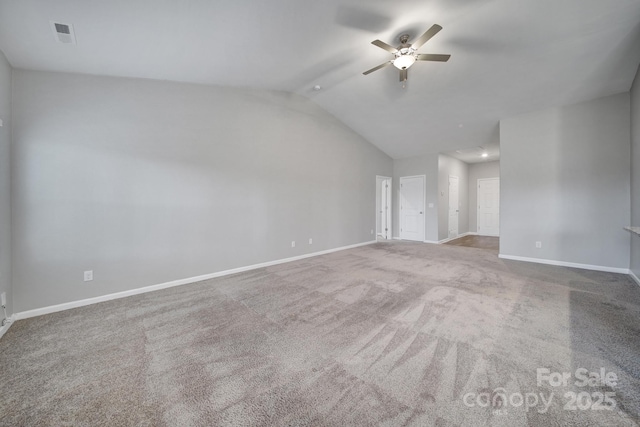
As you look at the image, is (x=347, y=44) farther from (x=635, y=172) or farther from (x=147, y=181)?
(x=635, y=172)

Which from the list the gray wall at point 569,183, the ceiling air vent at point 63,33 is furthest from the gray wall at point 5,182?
the gray wall at point 569,183

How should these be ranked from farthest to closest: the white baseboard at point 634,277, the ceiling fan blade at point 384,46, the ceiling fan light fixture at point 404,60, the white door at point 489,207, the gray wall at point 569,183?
the white door at point 489,207 → the gray wall at point 569,183 → the white baseboard at point 634,277 → the ceiling fan light fixture at point 404,60 → the ceiling fan blade at point 384,46

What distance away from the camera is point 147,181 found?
3.20m

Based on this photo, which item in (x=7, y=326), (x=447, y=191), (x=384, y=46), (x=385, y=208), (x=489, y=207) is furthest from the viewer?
(x=489, y=207)

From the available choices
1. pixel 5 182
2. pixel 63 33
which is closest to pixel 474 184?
pixel 63 33

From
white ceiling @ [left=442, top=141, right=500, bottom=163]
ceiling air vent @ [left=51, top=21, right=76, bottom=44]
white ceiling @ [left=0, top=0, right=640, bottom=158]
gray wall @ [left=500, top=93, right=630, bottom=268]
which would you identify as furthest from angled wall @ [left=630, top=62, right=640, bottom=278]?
ceiling air vent @ [left=51, top=21, right=76, bottom=44]

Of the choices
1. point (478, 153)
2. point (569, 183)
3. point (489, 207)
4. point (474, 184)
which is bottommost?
point (489, 207)

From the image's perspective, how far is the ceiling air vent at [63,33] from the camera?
2.04 metres

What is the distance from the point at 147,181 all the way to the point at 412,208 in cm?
679

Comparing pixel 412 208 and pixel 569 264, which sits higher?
pixel 412 208

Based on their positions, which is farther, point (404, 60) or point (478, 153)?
point (478, 153)

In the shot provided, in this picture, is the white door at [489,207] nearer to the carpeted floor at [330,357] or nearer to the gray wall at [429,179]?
the gray wall at [429,179]

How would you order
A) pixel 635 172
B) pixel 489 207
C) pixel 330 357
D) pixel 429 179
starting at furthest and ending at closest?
pixel 489 207 → pixel 429 179 → pixel 635 172 → pixel 330 357

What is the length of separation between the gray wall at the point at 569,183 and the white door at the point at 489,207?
405 cm
